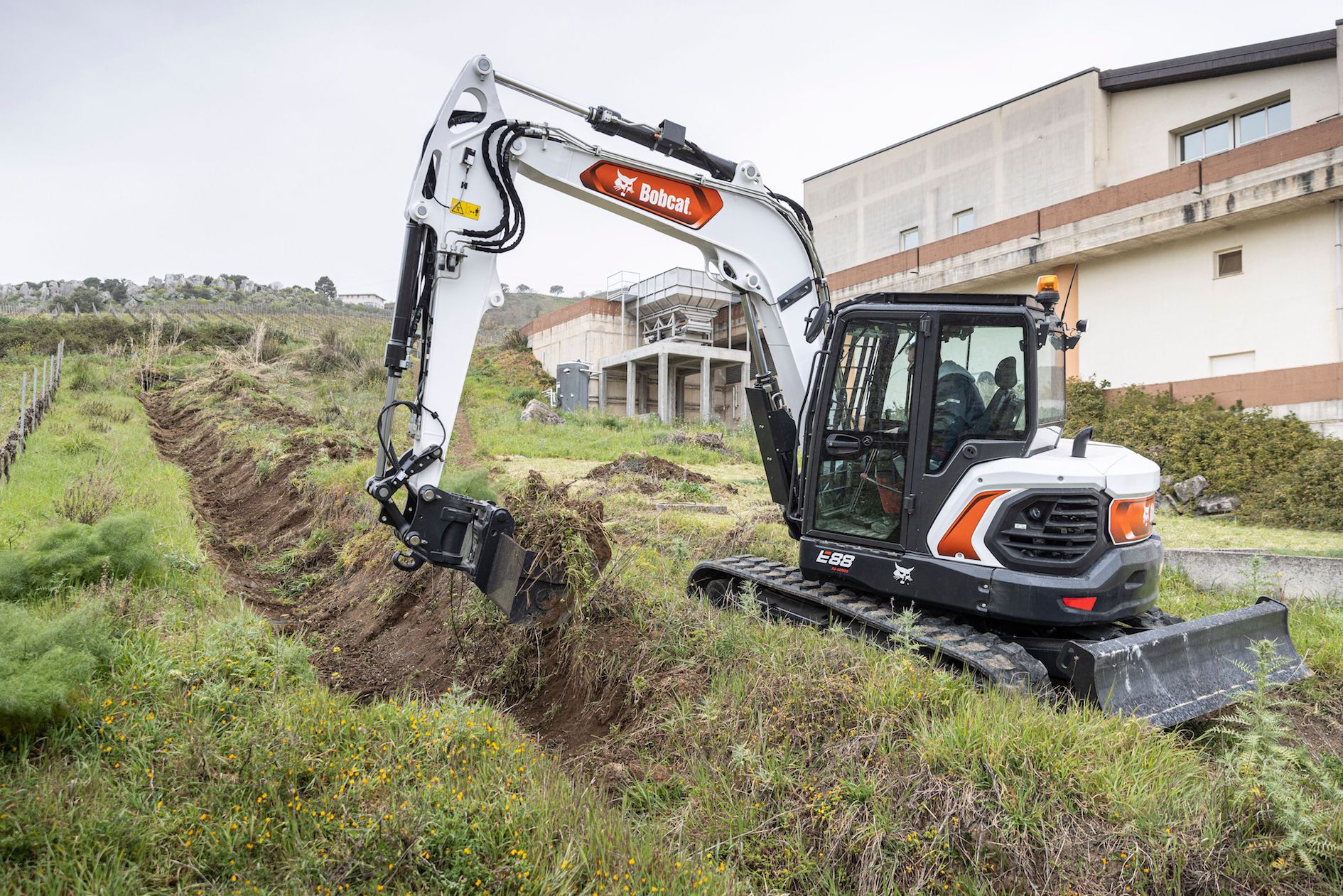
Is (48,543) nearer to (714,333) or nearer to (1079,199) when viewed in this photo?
(1079,199)

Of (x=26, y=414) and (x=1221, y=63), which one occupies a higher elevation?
(x=1221, y=63)

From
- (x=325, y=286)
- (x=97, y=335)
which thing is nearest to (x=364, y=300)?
(x=325, y=286)

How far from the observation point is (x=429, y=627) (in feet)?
20.2

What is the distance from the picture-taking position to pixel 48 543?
5336 mm

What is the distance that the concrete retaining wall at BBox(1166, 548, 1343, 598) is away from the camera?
22.8ft

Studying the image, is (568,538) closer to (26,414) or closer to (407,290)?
(407,290)

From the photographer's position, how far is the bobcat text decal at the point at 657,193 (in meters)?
5.38

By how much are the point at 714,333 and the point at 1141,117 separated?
15.4 meters

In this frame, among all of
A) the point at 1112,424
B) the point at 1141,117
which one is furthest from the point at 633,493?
the point at 1141,117

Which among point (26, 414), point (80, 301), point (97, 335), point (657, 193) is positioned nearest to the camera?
point (657, 193)

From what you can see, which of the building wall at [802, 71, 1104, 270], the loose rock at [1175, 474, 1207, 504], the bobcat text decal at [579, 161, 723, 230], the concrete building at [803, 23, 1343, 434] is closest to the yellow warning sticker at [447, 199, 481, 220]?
the bobcat text decal at [579, 161, 723, 230]

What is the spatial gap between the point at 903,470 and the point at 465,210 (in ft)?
10.4

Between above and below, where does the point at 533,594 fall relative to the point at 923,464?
below

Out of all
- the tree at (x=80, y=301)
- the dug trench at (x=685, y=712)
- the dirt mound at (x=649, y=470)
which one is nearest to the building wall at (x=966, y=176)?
the dirt mound at (x=649, y=470)
